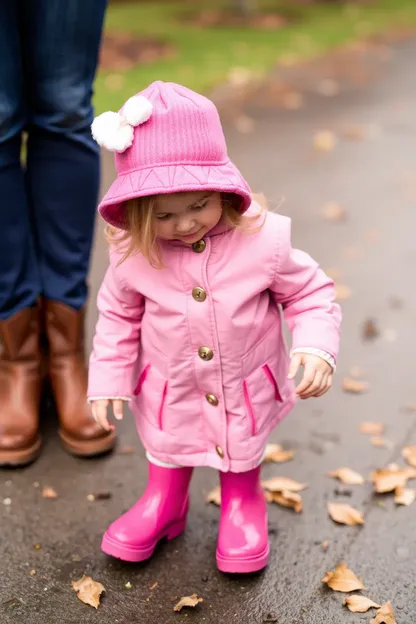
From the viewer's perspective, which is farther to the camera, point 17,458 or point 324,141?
point 324,141

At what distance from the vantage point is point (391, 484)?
8.76ft

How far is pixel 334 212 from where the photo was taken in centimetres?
500

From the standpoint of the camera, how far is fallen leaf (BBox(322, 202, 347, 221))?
4.92 m

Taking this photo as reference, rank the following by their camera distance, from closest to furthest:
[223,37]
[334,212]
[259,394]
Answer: [259,394]
[334,212]
[223,37]

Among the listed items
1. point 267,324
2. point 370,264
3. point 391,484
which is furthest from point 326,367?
point 370,264

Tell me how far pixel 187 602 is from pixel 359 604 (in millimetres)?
433

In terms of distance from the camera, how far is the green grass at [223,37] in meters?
7.82

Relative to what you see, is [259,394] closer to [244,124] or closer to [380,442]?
[380,442]

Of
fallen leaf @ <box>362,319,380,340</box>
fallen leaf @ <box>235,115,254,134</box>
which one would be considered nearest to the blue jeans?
fallen leaf @ <box>362,319,380,340</box>

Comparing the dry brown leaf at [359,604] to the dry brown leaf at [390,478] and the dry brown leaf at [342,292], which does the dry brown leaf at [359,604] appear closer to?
the dry brown leaf at [390,478]

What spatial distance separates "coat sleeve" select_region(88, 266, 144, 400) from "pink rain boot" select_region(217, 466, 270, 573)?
1.31 ft

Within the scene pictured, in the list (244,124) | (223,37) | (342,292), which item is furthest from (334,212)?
(223,37)

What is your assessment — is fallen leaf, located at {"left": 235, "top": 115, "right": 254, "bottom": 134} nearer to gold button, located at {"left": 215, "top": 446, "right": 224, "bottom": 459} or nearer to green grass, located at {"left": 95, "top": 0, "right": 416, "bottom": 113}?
green grass, located at {"left": 95, "top": 0, "right": 416, "bottom": 113}

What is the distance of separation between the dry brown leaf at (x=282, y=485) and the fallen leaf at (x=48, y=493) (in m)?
0.64
